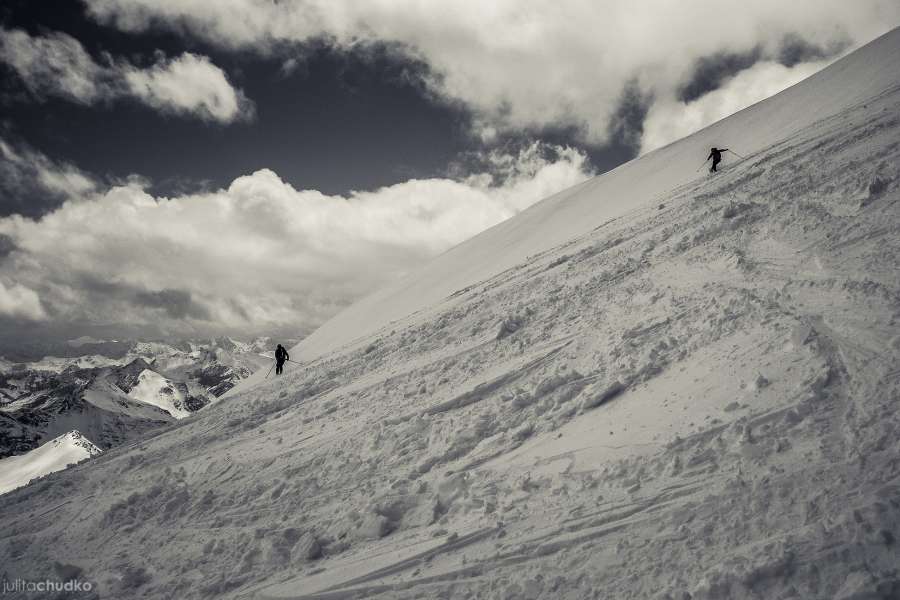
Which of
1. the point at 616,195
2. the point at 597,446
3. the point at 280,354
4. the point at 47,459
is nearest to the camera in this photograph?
the point at 597,446

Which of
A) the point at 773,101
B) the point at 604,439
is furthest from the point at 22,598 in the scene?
the point at 773,101

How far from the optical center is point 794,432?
639 cm

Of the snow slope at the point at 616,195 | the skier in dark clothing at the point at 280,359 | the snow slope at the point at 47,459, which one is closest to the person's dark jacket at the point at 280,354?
the skier in dark clothing at the point at 280,359

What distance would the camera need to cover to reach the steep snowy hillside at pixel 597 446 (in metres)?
5.55

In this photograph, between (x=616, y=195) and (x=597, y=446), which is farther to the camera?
(x=616, y=195)

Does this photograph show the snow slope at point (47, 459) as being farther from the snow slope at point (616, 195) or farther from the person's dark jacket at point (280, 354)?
the person's dark jacket at point (280, 354)

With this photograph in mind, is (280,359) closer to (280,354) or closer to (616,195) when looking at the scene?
(280,354)

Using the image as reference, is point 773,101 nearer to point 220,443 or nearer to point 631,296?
point 631,296

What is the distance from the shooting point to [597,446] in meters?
7.68

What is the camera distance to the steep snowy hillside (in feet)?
Answer: 18.2

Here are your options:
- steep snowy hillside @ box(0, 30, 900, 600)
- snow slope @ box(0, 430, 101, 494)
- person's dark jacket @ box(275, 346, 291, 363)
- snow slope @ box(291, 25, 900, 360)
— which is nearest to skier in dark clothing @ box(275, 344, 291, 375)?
person's dark jacket @ box(275, 346, 291, 363)

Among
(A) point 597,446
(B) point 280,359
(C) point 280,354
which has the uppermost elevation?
(C) point 280,354

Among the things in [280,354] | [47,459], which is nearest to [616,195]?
[280,354]

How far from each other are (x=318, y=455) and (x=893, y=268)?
40.2 feet
